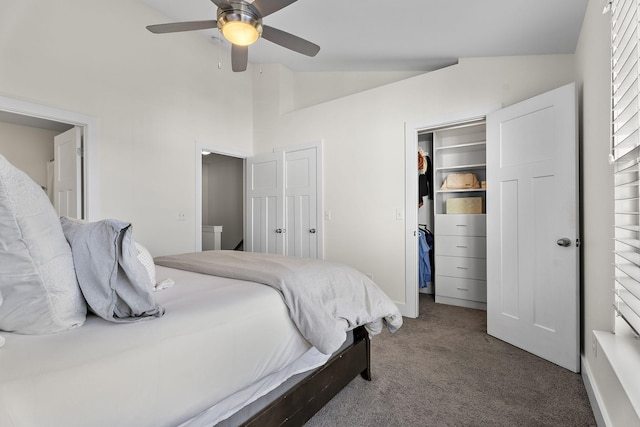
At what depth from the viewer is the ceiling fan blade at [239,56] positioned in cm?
230

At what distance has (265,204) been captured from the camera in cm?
436

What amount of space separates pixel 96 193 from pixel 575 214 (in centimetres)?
377

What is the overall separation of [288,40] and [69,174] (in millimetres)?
2372

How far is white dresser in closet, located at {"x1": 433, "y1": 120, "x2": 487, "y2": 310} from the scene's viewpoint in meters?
3.71

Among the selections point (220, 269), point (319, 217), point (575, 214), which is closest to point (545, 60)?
point (575, 214)

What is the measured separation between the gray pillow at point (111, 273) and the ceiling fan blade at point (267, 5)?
58.3 inches

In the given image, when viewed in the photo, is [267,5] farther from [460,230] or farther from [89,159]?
[460,230]

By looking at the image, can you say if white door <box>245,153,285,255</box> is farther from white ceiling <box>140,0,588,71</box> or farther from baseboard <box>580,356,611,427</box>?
baseboard <box>580,356,611,427</box>

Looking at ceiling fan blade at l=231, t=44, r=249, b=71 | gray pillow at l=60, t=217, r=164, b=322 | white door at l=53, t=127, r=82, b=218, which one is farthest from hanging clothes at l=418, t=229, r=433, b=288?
white door at l=53, t=127, r=82, b=218

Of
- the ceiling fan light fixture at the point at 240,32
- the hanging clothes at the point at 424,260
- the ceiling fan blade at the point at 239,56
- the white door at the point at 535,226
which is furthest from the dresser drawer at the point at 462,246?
the ceiling fan light fixture at the point at 240,32

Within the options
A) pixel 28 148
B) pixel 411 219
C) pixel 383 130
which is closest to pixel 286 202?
pixel 383 130

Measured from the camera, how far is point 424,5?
7.77ft

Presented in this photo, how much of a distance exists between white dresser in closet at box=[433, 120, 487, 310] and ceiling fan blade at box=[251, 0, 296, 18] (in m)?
2.42

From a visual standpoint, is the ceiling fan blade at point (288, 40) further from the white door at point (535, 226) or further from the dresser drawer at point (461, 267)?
the dresser drawer at point (461, 267)
